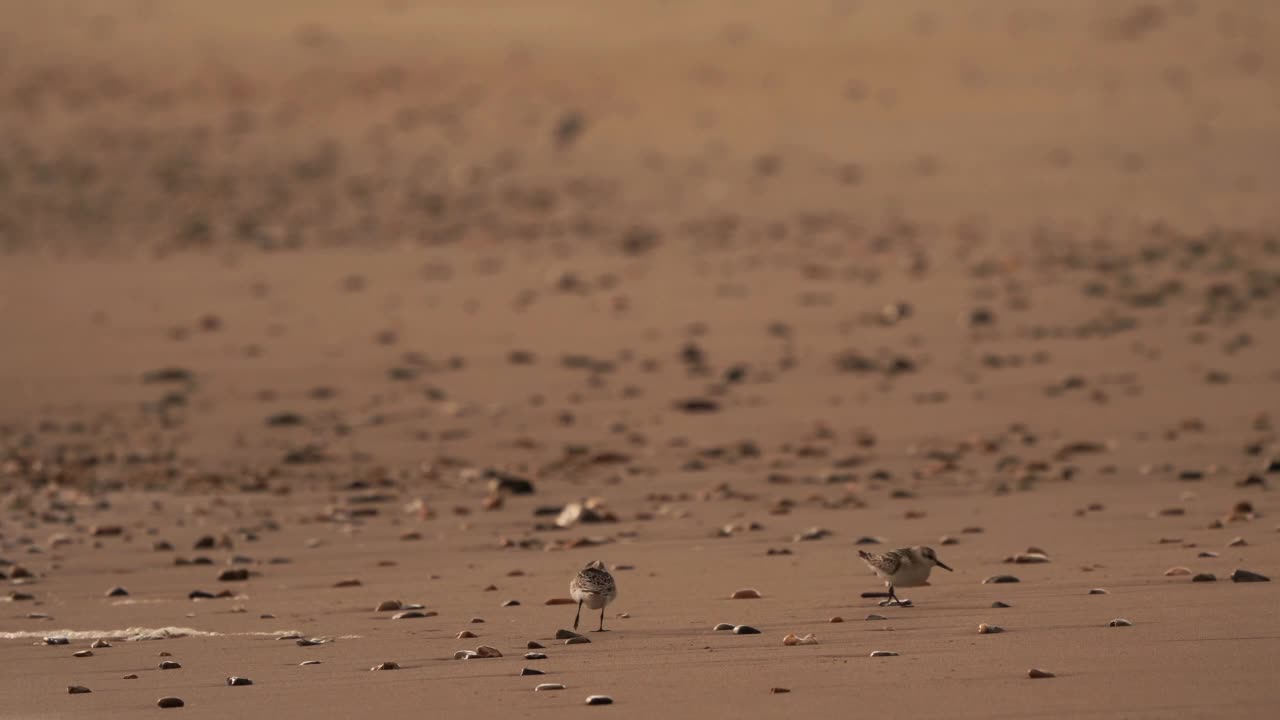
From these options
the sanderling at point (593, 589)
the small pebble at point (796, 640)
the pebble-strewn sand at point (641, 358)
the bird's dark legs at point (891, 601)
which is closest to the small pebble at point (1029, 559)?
the pebble-strewn sand at point (641, 358)

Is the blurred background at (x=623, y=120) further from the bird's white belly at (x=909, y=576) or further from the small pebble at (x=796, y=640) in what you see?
the small pebble at (x=796, y=640)

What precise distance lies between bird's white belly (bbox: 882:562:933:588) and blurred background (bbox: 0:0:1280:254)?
491 inches

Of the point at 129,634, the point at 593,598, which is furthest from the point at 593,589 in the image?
the point at 129,634

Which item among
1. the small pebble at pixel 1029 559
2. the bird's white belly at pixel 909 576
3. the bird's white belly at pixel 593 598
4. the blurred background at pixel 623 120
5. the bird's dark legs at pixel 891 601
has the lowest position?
the bird's white belly at pixel 593 598

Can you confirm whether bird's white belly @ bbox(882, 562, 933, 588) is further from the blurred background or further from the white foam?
the blurred background

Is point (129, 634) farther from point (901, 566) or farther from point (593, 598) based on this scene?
point (901, 566)

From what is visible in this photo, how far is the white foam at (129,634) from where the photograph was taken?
6.63m

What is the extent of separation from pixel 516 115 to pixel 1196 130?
8.76 metres

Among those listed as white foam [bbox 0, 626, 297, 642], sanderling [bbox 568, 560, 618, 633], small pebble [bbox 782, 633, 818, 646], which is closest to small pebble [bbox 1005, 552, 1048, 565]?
small pebble [bbox 782, 633, 818, 646]

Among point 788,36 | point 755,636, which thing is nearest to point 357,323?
point 755,636

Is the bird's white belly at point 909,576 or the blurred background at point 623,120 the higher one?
the blurred background at point 623,120

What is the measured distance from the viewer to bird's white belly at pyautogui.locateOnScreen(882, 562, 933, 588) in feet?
21.8

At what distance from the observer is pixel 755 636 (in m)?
6.21

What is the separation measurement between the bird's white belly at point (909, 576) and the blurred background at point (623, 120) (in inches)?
491
